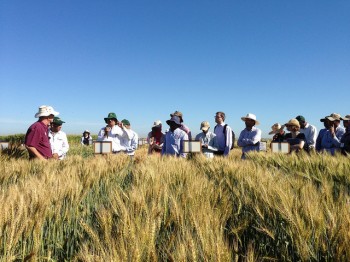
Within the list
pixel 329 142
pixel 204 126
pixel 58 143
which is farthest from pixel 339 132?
pixel 58 143

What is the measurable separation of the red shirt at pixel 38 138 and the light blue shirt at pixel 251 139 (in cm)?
396

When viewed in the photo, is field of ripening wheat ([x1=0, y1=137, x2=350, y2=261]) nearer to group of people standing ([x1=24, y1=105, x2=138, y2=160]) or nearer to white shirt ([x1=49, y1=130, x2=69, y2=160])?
group of people standing ([x1=24, y1=105, x2=138, y2=160])

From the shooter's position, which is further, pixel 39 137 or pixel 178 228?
pixel 39 137

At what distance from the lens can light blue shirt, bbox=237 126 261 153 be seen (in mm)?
5851

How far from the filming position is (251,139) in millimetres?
5871

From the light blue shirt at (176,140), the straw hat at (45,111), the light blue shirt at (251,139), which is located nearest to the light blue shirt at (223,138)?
the light blue shirt at (251,139)

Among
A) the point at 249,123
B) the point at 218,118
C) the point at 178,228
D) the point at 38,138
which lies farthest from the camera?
the point at 218,118

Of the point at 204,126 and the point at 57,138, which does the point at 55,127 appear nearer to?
the point at 57,138

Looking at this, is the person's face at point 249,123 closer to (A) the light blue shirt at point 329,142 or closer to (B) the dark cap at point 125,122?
(A) the light blue shirt at point 329,142

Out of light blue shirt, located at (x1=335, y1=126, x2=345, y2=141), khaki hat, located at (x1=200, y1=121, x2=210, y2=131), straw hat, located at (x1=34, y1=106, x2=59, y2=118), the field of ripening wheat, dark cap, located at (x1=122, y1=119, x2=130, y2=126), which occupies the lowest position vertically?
the field of ripening wheat

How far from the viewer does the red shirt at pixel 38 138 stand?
13.4 ft

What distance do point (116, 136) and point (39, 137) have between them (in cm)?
254

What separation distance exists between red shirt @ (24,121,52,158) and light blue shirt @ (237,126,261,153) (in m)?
3.96

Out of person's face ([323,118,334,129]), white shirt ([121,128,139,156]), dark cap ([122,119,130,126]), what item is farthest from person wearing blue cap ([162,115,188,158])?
person's face ([323,118,334,129])
